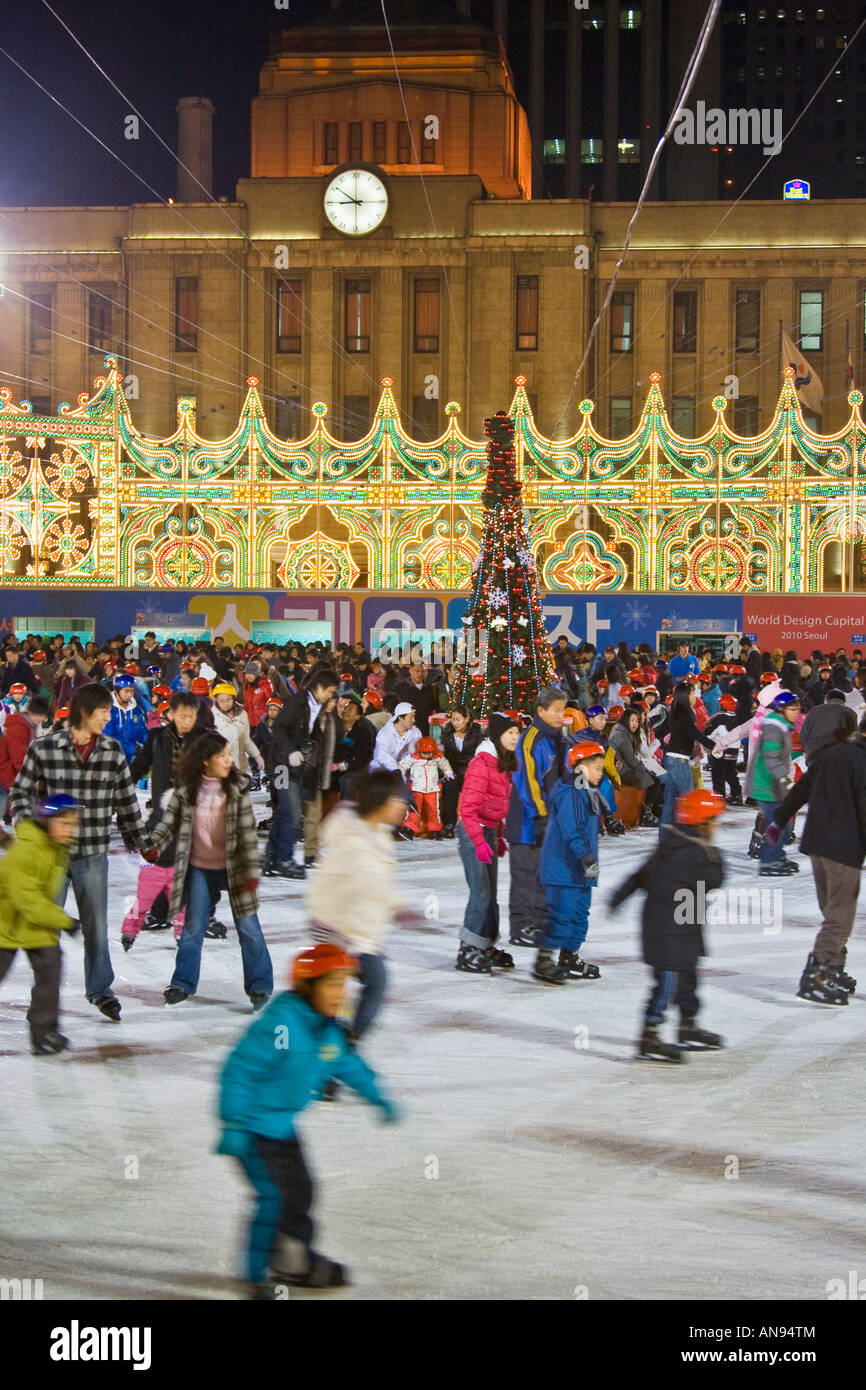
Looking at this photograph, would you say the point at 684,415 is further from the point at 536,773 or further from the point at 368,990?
the point at 368,990

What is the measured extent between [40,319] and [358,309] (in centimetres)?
888

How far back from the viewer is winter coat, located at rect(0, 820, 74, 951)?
21.9ft

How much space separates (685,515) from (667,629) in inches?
87.2

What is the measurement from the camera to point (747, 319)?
146 feet

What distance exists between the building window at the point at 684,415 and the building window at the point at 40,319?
17.1 metres

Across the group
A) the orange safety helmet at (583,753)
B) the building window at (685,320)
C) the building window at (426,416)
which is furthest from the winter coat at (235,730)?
the building window at (685,320)

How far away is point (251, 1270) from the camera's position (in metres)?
4.35

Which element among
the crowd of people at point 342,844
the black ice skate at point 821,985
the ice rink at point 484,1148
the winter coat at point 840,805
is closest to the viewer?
the crowd of people at point 342,844

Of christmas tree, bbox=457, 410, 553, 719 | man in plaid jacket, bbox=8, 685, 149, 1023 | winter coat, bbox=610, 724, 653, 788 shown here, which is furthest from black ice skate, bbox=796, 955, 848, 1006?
christmas tree, bbox=457, 410, 553, 719

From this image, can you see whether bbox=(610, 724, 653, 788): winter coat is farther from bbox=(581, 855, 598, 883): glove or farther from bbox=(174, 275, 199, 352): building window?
bbox=(174, 275, 199, 352): building window

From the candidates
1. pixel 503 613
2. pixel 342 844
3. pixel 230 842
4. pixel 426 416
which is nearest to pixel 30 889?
pixel 230 842

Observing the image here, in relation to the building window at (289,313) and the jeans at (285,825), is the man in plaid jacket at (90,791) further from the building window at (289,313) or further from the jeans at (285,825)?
the building window at (289,313)

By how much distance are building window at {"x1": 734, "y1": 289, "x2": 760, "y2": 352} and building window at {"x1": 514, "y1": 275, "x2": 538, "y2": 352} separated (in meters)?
5.53

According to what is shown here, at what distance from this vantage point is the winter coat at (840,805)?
Result: 816 cm
